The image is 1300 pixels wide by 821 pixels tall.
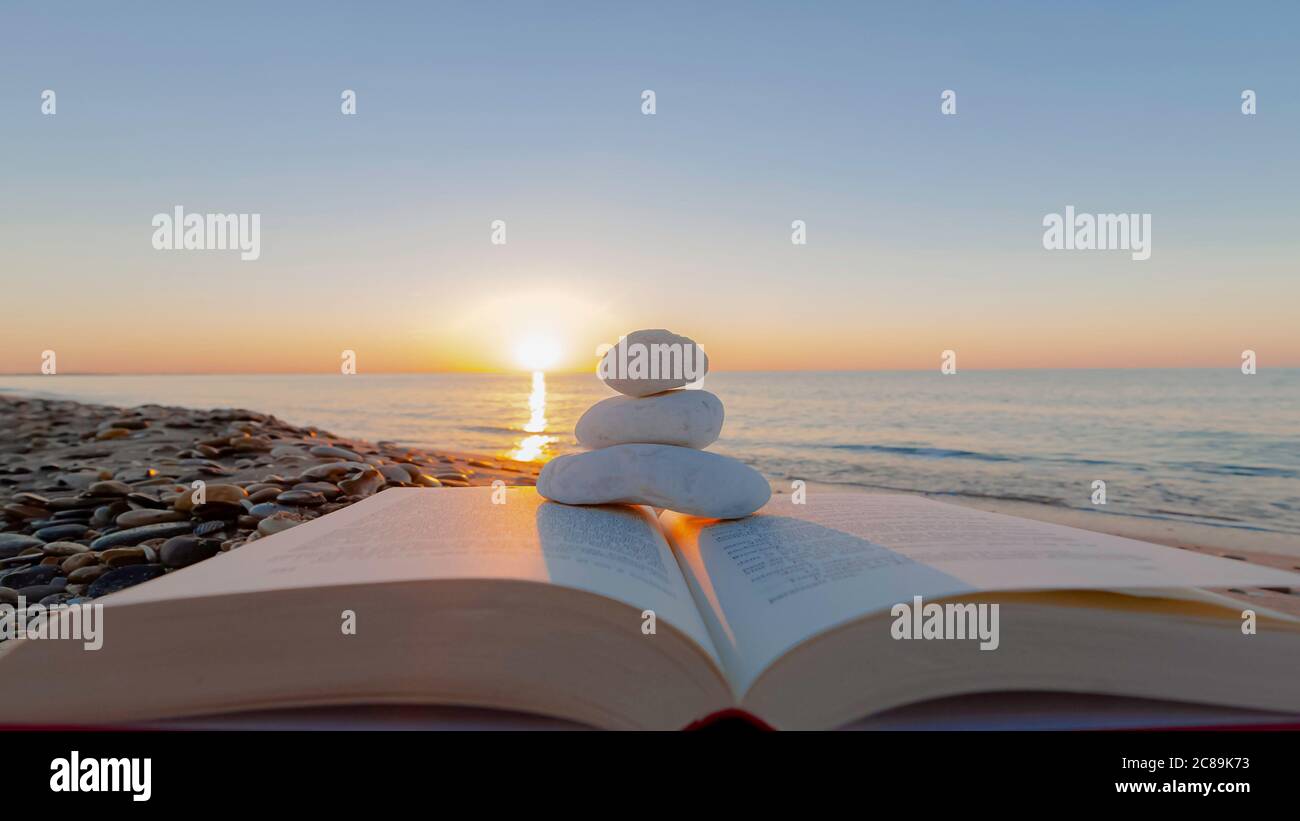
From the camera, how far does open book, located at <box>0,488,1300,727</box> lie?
3.36ft

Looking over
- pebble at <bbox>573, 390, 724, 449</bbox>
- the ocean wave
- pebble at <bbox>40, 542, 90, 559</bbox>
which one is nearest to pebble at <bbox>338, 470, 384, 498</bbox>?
pebble at <bbox>40, 542, 90, 559</bbox>

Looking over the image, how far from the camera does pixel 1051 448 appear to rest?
363 inches

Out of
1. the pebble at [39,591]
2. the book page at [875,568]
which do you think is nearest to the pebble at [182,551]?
the pebble at [39,591]

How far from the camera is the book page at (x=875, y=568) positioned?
1090 mm

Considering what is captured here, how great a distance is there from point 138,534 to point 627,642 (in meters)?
2.53

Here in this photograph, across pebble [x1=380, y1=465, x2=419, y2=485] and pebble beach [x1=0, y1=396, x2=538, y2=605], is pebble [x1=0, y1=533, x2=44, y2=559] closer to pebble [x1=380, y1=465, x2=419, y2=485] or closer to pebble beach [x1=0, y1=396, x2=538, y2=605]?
pebble beach [x1=0, y1=396, x2=538, y2=605]

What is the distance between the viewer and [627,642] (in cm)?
105

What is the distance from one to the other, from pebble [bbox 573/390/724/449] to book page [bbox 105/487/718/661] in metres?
0.42

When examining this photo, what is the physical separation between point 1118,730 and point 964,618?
281 millimetres
